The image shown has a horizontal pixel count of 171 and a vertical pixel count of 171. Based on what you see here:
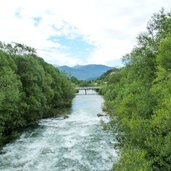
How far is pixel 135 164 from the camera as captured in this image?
22109mm

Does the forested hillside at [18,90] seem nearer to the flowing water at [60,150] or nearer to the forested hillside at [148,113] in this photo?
the flowing water at [60,150]

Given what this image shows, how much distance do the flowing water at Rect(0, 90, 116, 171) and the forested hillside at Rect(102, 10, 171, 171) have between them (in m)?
4.10

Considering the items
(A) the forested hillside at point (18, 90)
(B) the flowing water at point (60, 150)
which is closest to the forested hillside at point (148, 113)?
(B) the flowing water at point (60, 150)

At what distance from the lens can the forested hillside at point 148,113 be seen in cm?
2316

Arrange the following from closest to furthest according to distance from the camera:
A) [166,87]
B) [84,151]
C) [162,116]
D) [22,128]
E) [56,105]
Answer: [162,116] < [166,87] < [84,151] < [22,128] < [56,105]

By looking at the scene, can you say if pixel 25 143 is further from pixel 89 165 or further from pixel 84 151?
pixel 89 165

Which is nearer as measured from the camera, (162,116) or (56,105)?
(162,116)

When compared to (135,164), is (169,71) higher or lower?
higher

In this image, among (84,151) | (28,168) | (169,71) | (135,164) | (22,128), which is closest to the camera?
(135,164)

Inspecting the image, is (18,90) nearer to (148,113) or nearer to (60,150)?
(60,150)

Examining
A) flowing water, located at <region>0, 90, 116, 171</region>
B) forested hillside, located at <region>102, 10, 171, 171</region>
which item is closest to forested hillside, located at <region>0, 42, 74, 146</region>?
flowing water, located at <region>0, 90, 116, 171</region>

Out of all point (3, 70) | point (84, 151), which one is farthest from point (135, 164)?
point (3, 70)

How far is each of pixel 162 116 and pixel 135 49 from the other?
19788 millimetres

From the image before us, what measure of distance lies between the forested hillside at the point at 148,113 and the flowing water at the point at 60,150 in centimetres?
410
